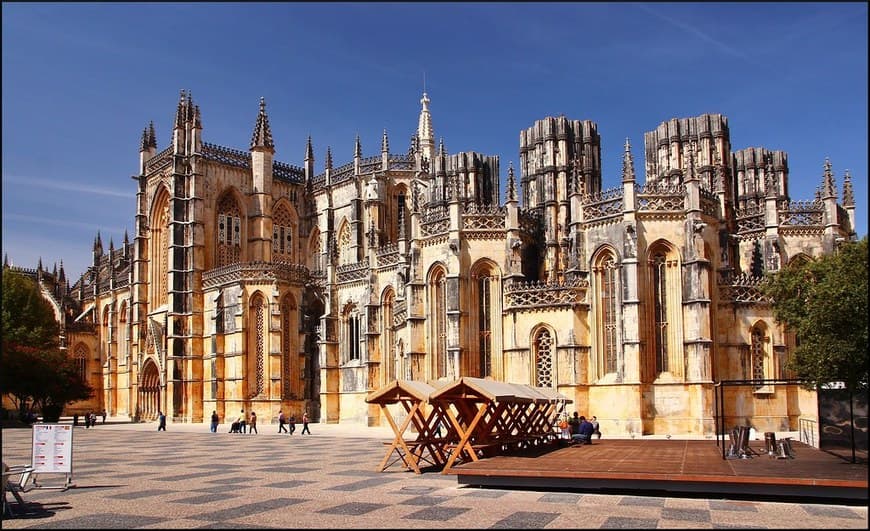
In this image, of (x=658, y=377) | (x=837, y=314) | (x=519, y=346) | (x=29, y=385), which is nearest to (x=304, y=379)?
(x=29, y=385)

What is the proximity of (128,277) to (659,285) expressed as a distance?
50.6m

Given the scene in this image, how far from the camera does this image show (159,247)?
6644 centimetres

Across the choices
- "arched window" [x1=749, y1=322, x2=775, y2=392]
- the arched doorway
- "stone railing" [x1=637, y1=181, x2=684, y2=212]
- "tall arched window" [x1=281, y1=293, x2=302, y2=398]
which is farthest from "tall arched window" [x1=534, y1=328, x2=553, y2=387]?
the arched doorway

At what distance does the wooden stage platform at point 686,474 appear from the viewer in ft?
50.6

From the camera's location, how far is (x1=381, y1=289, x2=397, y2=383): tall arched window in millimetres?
49938

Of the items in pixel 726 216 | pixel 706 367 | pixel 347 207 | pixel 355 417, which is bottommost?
pixel 355 417

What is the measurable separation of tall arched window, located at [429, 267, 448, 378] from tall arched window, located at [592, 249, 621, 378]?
26.3 feet

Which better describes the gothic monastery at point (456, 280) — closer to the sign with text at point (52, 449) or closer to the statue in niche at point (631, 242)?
the statue in niche at point (631, 242)

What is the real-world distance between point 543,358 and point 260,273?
2387 centimetres

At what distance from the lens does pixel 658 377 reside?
35875 millimetres

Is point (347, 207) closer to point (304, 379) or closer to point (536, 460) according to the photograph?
point (304, 379)

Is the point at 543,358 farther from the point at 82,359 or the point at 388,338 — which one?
the point at 82,359

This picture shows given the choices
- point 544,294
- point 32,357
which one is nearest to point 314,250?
point 32,357

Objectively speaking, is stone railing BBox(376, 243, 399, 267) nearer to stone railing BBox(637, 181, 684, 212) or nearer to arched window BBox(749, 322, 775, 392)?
stone railing BBox(637, 181, 684, 212)
